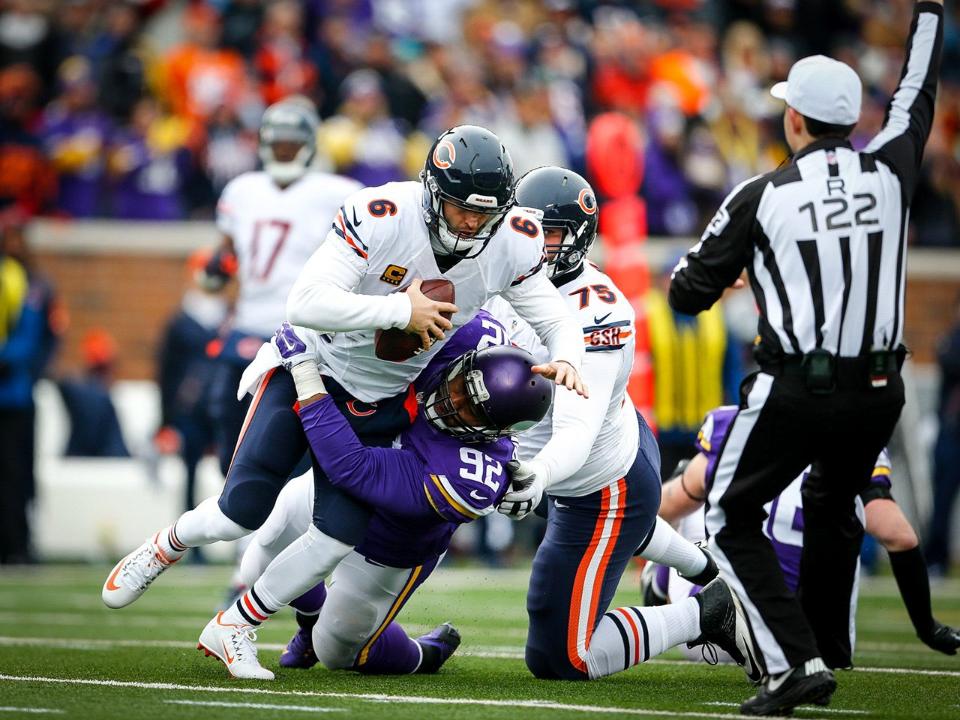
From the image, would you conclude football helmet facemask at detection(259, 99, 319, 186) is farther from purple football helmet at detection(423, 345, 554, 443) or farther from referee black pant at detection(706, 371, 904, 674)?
referee black pant at detection(706, 371, 904, 674)

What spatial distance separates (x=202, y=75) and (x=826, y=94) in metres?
9.31

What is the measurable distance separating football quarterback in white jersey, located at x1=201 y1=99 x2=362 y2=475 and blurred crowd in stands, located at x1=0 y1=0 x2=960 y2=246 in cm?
453

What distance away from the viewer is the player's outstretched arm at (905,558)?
5.75 meters

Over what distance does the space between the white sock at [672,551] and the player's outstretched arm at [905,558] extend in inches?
27.9

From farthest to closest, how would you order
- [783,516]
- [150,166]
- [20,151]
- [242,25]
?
[242,25] < [150,166] < [20,151] < [783,516]

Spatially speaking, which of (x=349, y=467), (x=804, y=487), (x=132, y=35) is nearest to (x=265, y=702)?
(x=349, y=467)

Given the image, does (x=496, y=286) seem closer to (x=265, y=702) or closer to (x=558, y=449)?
(x=558, y=449)

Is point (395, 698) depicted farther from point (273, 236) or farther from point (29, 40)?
point (29, 40)

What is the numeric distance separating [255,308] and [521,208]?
2.71 meters

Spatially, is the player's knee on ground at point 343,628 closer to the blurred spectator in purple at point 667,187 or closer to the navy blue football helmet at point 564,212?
the navy blue football helmet at point 564,212

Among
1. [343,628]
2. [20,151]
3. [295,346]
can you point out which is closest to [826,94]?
[295,346]

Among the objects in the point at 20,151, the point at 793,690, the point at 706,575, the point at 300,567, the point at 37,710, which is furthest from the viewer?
the point at 20,151

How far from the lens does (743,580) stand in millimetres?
4539

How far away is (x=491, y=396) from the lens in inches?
194
